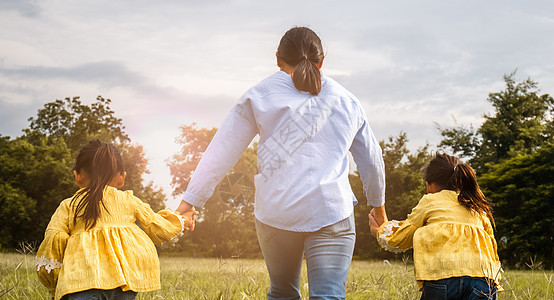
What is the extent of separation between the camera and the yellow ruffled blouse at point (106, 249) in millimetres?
3338

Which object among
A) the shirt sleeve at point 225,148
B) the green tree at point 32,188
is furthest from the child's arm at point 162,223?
the green tree at point 32,188

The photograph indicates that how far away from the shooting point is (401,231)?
13.4 feet

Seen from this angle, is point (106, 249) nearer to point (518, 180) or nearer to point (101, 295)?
point (101, 295)

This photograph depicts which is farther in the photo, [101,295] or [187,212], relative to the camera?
[187,212]

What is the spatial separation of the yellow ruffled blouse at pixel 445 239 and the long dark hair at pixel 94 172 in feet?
6.89

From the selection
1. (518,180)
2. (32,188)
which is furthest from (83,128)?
(518,180)

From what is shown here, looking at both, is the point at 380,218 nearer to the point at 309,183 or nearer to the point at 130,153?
the point at 309,183

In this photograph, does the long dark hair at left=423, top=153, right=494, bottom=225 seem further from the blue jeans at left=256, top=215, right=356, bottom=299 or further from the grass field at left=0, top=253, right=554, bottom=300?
the blue jeans at left=256, top=215, right=356, bottom=299

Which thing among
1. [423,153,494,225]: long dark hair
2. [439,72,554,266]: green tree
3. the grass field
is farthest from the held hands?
[439,72,554,266]: green tree

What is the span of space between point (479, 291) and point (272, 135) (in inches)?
83.6

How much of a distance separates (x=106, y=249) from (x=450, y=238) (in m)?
2.60

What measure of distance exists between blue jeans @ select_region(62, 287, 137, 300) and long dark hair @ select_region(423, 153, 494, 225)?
8.71 ft

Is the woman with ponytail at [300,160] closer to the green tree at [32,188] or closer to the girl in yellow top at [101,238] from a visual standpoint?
the girl in yellow top at [101,238]

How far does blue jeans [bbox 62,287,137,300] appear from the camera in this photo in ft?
10.8
